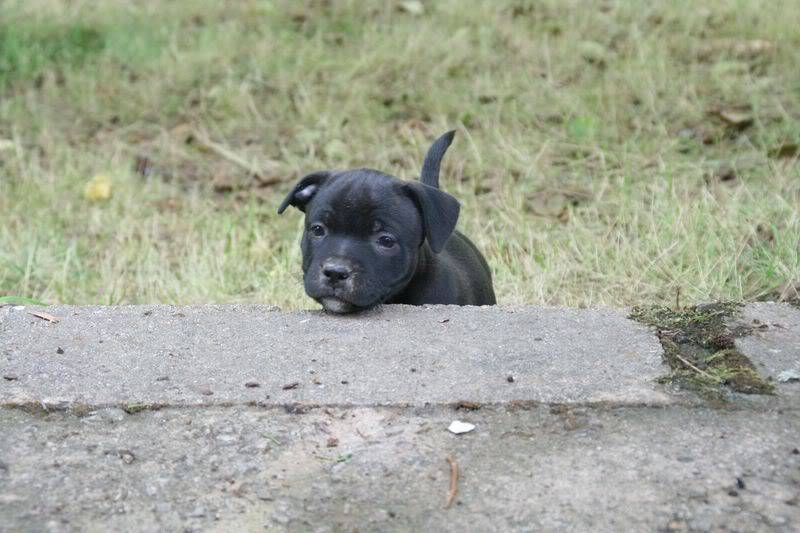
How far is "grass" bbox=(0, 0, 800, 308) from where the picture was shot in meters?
6.07

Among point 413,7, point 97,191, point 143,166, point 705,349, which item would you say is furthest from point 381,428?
point 413,7

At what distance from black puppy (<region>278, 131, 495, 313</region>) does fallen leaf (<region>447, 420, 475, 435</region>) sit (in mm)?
1114

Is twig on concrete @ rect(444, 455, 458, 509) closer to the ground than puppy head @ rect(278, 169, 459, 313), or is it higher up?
closer to the ground

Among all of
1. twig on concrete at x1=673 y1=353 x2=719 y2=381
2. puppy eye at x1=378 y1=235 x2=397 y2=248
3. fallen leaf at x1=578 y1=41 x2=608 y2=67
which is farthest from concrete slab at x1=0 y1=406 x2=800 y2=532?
fallen leaf at x1=578 y1=41 x2=608 y2=67

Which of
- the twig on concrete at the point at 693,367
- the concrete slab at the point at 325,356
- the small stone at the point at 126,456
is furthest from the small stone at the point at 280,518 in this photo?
the twig on concrete at the point at 693,367

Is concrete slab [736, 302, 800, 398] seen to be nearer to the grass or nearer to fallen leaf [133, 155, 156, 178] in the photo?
the grass

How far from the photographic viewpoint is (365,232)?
4629 mm

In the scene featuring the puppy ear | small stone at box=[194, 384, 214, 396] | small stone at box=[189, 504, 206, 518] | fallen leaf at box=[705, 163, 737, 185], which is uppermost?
the puppy ear

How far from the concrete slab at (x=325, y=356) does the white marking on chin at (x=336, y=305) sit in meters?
0.05

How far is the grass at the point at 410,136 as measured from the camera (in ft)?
19.9

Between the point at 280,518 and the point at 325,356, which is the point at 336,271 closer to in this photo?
the point at 325,356

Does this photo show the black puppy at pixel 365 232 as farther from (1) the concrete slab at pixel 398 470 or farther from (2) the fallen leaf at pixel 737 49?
(2) the fallen leaf at pixel 737 49

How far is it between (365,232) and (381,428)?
1356 mm

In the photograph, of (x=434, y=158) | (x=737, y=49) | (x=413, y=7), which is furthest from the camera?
(x=413, y=7)
